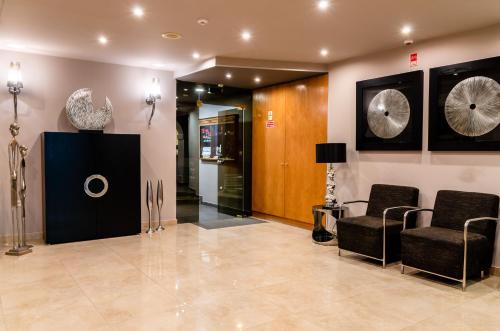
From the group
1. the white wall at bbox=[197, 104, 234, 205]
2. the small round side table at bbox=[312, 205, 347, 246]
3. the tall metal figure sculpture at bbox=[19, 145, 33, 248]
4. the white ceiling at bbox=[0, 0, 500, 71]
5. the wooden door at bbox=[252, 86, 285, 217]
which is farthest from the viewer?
the white wall at bbox=[197, 104, 234, 205]

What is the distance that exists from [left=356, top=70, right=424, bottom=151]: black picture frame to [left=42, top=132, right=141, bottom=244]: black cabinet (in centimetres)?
353

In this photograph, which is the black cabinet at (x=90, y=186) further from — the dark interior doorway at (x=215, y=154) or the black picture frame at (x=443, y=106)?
the black picture frame at (x=443, y=106)

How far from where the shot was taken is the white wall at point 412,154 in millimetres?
4395

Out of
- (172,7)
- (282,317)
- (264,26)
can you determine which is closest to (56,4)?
(172,7)

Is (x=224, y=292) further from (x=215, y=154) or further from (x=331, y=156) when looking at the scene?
(x=215, y=154)

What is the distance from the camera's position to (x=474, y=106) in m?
4.41

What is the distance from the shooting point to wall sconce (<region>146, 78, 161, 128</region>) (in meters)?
6.51

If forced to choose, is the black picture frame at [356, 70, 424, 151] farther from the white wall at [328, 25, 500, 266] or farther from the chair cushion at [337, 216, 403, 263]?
the chair cushion at [337, 216, 403, 263]

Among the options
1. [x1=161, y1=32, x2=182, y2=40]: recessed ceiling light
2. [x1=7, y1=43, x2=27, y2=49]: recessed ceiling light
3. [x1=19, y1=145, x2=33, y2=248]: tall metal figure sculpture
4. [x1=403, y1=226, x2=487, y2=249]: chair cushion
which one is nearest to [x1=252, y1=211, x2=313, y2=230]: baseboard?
[x1=403, y1=226, x2=487, y2=249]: chair cushion

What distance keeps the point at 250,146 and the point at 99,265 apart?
4382 millimetres

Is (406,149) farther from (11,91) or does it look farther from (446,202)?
(11,91)

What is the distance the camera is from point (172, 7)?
385 cm

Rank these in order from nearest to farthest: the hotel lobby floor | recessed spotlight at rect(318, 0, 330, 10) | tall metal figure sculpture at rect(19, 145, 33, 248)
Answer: the hotel lobby floor, recessed spotlight at rect(318, 0, 330, 10), tall metal figure sculpture at rect(19, 145, 33, 248)

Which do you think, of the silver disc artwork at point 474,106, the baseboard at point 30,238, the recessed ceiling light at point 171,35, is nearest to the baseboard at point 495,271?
the silver disc artwork at point 474,106
